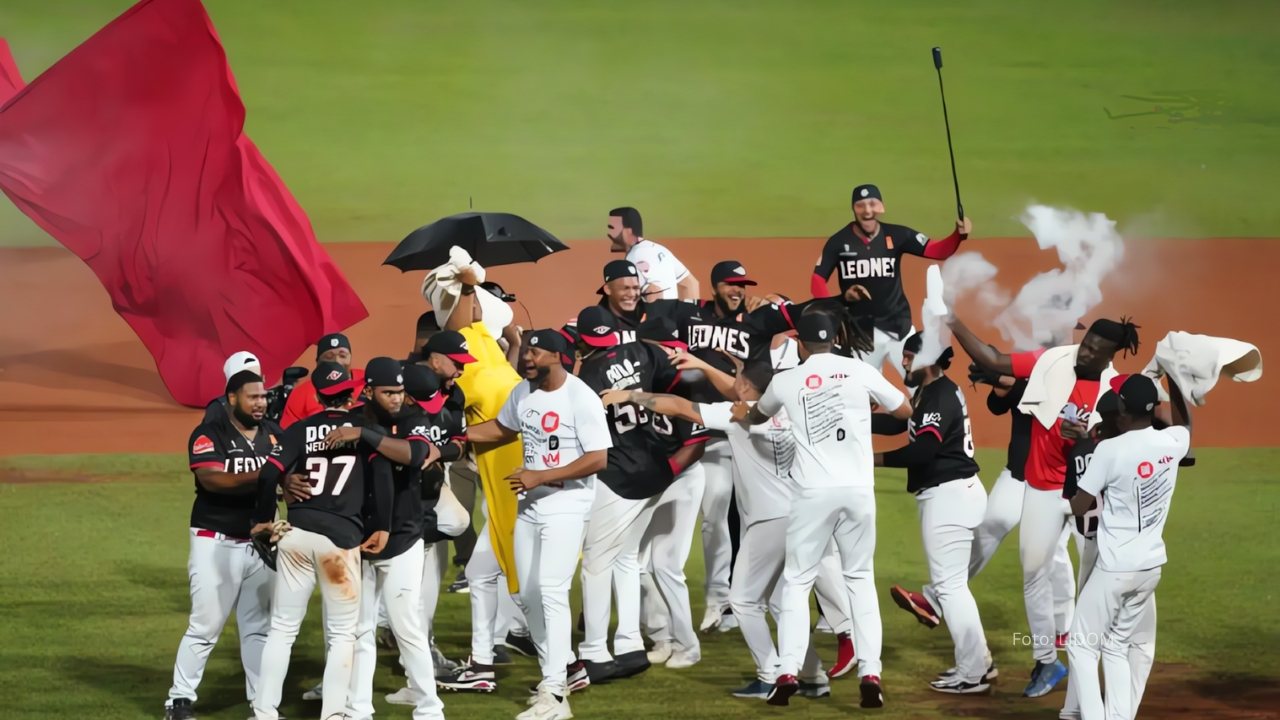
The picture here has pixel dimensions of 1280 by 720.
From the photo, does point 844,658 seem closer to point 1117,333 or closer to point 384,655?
point 1117,333

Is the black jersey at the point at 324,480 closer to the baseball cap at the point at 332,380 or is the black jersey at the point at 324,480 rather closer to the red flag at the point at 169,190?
the baseball cap at the point at 332,380

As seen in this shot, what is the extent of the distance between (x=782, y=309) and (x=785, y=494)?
1.40 metres

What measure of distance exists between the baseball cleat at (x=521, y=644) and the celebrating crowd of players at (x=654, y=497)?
0.01 metres

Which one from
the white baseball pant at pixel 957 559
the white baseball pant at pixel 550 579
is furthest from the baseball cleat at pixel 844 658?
the white baseball pant at pixel 550 579

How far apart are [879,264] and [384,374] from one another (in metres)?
4.50

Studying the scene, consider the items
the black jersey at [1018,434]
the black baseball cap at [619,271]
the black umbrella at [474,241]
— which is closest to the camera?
the black jersey at [1018,434]

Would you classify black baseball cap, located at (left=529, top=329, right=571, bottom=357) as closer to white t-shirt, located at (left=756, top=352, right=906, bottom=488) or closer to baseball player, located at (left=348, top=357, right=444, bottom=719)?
baseball player, located at (left=348, top=357, right=444, bottom=719)

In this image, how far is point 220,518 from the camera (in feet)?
24.9

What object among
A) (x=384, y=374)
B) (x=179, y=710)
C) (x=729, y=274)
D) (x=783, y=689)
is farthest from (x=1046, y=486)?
(x=179, y=710)

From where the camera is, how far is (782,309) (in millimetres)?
9156

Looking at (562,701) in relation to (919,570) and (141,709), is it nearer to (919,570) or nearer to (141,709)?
(141,709)

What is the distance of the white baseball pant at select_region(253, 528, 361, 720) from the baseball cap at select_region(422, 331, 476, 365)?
1.33m

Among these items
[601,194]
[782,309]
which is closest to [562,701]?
[782,309]

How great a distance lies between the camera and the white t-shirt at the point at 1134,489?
686 centimetres
